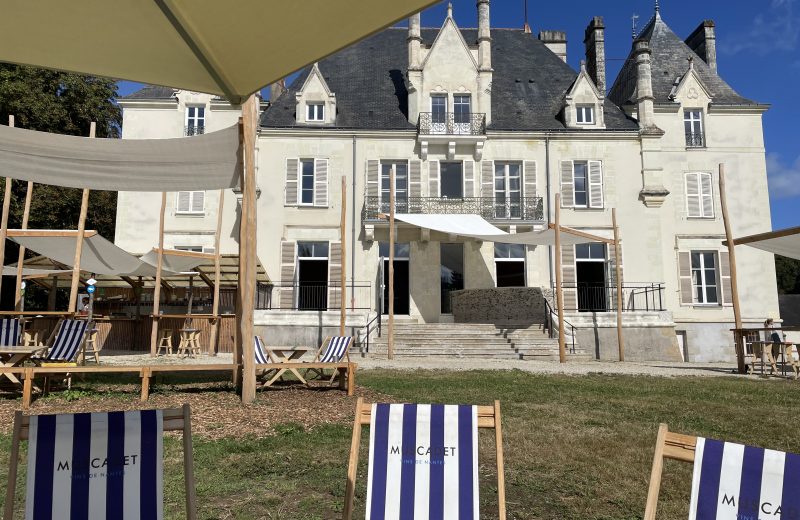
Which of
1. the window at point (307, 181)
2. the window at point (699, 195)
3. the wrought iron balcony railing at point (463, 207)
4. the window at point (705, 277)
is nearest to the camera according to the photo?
the wrought iron balcony railing at point (463, 207)

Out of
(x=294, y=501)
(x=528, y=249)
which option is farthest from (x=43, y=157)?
(x=528, y=249)

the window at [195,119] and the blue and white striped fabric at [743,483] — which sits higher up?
the window at [195,119]

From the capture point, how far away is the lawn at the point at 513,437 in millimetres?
3719

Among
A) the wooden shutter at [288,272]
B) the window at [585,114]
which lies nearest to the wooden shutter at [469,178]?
the window at [585,114]

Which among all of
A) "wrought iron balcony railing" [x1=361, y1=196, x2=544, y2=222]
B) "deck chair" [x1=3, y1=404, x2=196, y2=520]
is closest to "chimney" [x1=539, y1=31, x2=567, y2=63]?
"wrought iron balcony railing" [x1=361, y1=196, x2=544, y2=222]

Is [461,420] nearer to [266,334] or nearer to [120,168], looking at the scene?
[120,168]

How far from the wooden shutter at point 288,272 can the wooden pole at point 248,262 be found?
1246 centimetres

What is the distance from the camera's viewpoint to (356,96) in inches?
877

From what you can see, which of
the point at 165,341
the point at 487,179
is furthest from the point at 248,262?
the point at 487,179

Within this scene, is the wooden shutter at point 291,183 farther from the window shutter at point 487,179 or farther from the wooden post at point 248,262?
the wooden post at point 248,262

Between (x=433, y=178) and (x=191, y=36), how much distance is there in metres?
18.5

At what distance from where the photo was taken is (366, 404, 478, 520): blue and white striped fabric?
99.2 inches

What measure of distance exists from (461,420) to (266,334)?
→ 14.5 meters

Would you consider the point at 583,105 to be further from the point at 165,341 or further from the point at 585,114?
the point at 165,341
